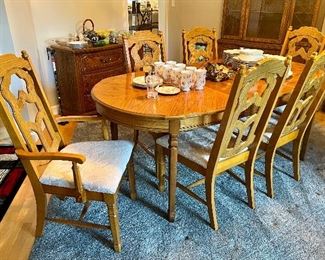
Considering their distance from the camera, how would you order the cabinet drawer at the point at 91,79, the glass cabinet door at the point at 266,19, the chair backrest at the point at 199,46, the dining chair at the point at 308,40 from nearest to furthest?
the dining chair at the point at 308,40 < the chair backrest at the point at 199,46 < the cabinet drawer at the point at 91,79 < the glass cabinet door at the point at 266,19

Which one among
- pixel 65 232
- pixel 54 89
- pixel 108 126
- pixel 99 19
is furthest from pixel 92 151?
pixel 99 19

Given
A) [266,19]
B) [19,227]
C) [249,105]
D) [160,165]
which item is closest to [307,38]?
[266,19]

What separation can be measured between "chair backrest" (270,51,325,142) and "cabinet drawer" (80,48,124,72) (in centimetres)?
204

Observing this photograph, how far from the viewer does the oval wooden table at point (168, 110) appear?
4.84ft

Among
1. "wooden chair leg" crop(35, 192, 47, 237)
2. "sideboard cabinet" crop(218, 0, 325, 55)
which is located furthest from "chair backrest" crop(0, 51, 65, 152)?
"sideboard cabinet" crop(218, 0, 325, 55)

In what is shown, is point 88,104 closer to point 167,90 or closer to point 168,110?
point 167,90

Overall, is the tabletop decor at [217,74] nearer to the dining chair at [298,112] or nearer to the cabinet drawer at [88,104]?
the dining chair at [298,112]

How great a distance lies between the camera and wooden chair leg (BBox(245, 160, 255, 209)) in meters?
1.81

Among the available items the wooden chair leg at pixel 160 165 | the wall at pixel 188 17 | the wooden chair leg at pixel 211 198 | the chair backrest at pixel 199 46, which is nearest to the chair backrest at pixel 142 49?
the chair backrest at pixel 199 46

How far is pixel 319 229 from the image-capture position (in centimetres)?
175

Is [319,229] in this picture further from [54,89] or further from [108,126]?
[54,89]

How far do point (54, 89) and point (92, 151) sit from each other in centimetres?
206

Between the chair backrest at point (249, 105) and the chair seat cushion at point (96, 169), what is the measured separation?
0.51 m

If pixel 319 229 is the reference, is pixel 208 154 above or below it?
above
